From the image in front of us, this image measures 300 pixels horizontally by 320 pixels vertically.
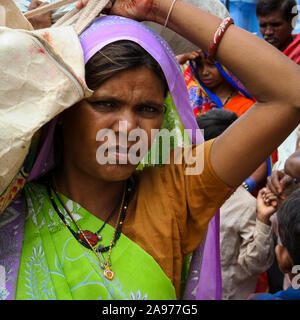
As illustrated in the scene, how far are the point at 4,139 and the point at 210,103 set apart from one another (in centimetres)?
316

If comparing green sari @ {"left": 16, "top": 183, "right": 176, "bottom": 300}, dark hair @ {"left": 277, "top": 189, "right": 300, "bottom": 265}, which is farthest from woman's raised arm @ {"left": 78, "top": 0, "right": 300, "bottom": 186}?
dark hair @ {"left": 277, "top": 189, "right": 300, "bottom": 265}

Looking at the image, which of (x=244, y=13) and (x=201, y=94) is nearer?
(x=201, y=94)

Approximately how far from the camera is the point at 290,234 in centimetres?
195

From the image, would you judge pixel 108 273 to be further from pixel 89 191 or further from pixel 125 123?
pixel 125 123

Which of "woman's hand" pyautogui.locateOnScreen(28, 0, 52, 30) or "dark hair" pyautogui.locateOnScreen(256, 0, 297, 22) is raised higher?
"woman's hand" pyautogui.locateOnScreen(28, 0, 52, 30)

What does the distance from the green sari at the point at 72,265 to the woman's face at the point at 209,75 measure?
9.11ft

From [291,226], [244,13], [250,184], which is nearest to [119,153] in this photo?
[291,226]

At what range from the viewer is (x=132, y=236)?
152 centimetres

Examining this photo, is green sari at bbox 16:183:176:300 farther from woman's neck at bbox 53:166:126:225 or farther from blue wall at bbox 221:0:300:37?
blue wall at bbox 221:0:300:37

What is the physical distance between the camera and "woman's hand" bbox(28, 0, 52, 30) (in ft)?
4.95

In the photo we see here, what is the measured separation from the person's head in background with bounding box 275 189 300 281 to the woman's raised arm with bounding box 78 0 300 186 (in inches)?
22.2

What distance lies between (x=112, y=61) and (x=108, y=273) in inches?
24.9

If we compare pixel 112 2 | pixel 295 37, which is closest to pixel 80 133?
pixel 112 2

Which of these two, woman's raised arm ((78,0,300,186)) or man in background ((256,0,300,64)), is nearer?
woman's raised arm ((78,0,300,186))
